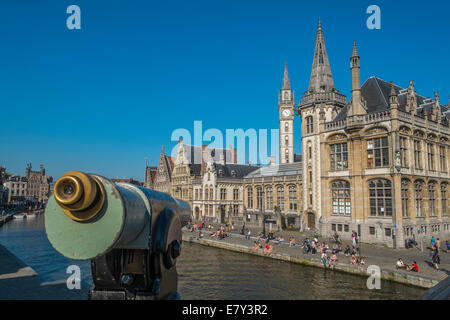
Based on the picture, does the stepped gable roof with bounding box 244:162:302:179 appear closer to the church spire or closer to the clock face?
the church spire

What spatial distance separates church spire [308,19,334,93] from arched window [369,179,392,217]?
52.0ft

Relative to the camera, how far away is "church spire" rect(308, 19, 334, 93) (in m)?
41.3

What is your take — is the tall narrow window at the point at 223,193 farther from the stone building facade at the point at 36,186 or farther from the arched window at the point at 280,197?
the stone building facade at the point at 36,186

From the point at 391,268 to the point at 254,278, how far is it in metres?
9.50

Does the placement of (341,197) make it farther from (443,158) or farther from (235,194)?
(235,194)

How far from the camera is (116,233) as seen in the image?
3080 mm

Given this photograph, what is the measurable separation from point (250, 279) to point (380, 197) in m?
17.8

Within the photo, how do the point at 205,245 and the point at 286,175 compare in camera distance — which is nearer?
the point at 205,245

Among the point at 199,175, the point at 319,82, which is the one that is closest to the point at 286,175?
the point at 319,82

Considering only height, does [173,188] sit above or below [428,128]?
below

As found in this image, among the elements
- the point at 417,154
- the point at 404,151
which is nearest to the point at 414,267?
the point at 404,151

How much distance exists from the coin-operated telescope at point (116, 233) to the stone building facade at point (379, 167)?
30.4 m
